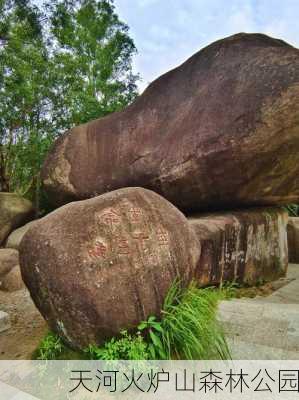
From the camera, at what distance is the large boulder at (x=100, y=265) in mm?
2207

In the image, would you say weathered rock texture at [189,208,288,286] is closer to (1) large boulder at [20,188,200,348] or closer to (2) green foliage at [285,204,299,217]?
(1) large boulder at [20,188,200,348]

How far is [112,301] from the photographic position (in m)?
2.21

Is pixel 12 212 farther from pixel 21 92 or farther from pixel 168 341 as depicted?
pixel 168 341

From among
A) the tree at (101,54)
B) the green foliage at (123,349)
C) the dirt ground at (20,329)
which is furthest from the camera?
the tree at (101,54)

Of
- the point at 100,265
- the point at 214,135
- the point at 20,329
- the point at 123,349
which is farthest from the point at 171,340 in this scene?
the point at 214,135

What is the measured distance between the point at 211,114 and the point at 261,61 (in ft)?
3.43

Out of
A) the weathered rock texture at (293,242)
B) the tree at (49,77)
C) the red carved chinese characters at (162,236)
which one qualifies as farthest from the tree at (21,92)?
the weathered rock texture at (293,242)

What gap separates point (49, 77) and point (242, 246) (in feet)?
29.1

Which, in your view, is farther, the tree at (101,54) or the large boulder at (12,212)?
the tree at (101,54)

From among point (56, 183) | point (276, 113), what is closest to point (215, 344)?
point (276, 113)

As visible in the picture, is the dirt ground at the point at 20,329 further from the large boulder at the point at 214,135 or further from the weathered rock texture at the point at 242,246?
the large boulder at the point at 214,135

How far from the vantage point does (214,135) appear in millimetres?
4129

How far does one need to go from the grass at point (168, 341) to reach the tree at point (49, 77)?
7.42 m

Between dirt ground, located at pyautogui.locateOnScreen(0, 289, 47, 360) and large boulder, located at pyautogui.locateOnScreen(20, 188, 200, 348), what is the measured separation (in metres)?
0.94
